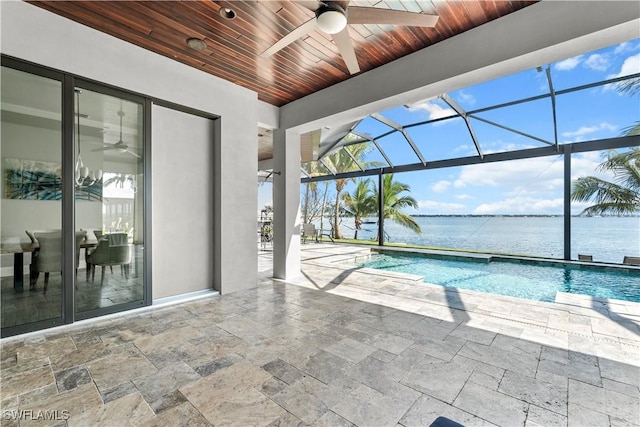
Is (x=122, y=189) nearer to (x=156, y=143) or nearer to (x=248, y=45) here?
(x=156, y=143)

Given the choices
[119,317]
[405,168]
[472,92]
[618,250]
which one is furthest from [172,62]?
[618,250]

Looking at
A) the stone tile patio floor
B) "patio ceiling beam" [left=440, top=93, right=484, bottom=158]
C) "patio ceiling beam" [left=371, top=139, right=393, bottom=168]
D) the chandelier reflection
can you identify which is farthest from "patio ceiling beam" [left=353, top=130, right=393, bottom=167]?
the chandelier reflection

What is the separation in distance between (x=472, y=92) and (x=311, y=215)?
1028 cm

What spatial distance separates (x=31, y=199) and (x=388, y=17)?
4006 millimetres

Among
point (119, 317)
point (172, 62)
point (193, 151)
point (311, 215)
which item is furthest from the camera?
point (311, 215)

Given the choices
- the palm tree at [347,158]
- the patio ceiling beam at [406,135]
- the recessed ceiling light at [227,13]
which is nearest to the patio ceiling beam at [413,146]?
the patio ceiling beam at [406,135]

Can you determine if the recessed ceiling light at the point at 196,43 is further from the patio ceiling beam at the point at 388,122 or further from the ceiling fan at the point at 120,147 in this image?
the patio ceiling beam at the point at 388,122

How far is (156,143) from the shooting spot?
4.07 m

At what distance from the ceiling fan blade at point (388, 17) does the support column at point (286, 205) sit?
3343 millimetres

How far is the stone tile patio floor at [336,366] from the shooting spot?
6.03 ft

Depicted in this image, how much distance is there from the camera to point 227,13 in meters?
3.03

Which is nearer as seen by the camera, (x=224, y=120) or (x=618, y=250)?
(x=224, y=120)

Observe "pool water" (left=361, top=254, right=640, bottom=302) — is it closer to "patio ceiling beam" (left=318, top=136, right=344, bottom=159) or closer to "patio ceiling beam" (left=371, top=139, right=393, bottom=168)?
"patio ceiling beam" (left=371, top=139, right=393, bottom=168)

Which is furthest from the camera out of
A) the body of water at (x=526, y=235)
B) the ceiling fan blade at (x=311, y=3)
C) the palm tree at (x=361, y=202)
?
the palm tree at (x=361, y=202)
